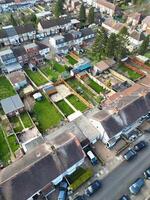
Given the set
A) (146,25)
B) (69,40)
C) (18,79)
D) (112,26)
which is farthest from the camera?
(146,25)

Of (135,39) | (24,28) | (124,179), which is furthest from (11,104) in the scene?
(135,39)

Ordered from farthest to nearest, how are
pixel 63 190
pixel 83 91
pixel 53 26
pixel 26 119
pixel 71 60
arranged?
pixel 53 26 < pixel 71 60 < pixel 83 91 < pixel 26 119 < pixel 63 190

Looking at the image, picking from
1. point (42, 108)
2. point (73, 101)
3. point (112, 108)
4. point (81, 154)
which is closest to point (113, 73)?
point (73, 101)

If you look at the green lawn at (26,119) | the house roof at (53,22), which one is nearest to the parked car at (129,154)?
the green lawn at (26,119)

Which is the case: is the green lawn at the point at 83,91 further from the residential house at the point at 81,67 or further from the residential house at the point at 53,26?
the residential house at the point at 53,26

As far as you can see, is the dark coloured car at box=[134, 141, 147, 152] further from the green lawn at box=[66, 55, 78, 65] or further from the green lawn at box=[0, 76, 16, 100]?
the green lawn at box=[66, 55, 78, 65]

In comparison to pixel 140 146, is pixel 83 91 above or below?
above

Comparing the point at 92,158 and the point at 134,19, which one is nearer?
the point at 92,158

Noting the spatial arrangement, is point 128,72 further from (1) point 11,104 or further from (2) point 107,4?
Result: (2) point 107,4
